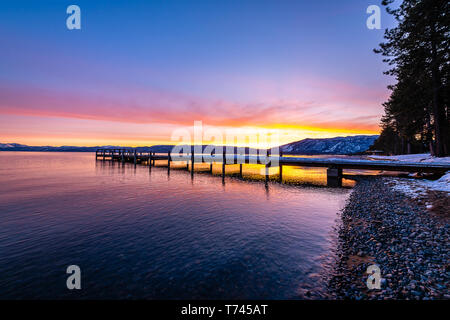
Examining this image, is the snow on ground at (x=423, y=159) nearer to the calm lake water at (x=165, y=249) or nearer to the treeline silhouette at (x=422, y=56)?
the treeline silhouette at (x=422, y=56)

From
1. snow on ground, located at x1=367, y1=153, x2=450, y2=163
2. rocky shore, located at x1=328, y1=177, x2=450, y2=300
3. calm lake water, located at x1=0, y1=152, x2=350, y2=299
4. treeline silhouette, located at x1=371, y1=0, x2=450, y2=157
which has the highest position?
treeline silhouette, located at x1=371, y1=0, x2=450, y2=157

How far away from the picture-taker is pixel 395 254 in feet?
20.4

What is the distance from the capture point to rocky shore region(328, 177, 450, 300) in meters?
4.59

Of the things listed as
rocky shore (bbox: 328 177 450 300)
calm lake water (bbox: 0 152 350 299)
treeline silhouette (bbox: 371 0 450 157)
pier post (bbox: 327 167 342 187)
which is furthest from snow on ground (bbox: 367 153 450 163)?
calm lake water (bbox: 0 152 350 299)

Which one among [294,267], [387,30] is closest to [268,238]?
[294,267]

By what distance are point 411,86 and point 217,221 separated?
33.5 meters

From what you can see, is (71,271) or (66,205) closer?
(71,271)

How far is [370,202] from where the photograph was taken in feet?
44.1

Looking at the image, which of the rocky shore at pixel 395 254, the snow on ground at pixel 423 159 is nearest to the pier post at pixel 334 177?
the snow on ground at pixel 423 159

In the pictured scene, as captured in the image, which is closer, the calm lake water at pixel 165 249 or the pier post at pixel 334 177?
the calm lake water at pixel 165 249

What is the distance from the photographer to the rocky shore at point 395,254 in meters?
4.59

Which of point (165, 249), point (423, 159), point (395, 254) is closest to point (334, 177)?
point (423, 159)

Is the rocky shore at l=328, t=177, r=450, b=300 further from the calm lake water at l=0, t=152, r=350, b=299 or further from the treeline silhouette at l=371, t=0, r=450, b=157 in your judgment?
the treeline silhouette at l=371, t=0, r=450, b=157
